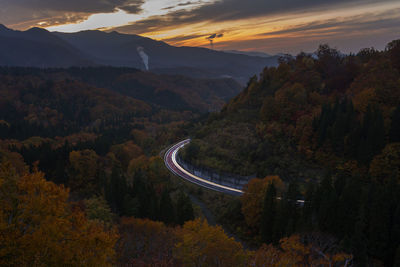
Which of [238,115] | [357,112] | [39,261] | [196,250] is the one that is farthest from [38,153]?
[357,112]

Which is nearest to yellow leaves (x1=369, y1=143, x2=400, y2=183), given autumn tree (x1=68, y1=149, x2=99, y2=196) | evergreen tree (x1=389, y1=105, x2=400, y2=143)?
evergreen tree (x1=389, y1=105, x2=400, y2=143)

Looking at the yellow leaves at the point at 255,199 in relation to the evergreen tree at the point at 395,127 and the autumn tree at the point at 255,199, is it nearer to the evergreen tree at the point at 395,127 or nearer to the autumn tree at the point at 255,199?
the autumn tree at the point at 255,199

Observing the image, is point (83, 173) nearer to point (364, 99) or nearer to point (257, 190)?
point (257, 190)

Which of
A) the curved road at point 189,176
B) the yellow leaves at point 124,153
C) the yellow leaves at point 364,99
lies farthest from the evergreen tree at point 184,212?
the yellow leaves at point 124,153

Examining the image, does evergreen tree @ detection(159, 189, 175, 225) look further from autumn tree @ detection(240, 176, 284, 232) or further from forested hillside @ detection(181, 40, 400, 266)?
autumn tree @ detection(240, 176, 284, 232)

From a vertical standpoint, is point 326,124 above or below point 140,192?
above

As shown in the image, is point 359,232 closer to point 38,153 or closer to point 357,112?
point 357,112
